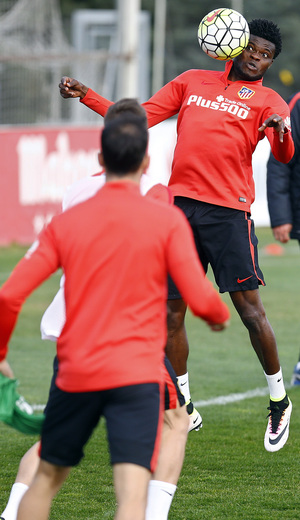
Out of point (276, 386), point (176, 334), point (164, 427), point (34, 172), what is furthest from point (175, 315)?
point (34, 172)

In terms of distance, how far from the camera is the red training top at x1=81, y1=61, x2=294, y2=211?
233 inches

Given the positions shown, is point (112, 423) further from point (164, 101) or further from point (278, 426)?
point (164, 101)

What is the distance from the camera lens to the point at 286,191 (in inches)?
309

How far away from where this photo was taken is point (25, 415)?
13.6 feet

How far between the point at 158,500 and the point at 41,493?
0.69m

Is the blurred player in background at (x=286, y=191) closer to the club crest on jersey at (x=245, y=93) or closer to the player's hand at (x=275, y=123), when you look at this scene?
the club crest on jersey at (x=245, y=93)

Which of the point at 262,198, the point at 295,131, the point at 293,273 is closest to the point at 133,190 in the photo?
the point at 295,131

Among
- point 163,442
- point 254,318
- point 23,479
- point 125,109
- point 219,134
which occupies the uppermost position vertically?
point 125,109

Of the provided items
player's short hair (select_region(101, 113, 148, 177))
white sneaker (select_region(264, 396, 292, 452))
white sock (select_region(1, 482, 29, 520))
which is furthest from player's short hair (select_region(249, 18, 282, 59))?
white sock (select_region(1, 482, 29, 520))

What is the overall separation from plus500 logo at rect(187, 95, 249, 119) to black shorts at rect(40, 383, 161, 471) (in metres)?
2.62

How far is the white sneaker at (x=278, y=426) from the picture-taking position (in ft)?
19.8

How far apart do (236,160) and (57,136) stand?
12591 mm

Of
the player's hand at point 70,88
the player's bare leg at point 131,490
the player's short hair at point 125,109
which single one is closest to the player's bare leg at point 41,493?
the player's bare leg at point 131,490

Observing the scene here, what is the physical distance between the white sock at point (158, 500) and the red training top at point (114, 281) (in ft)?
2.82
